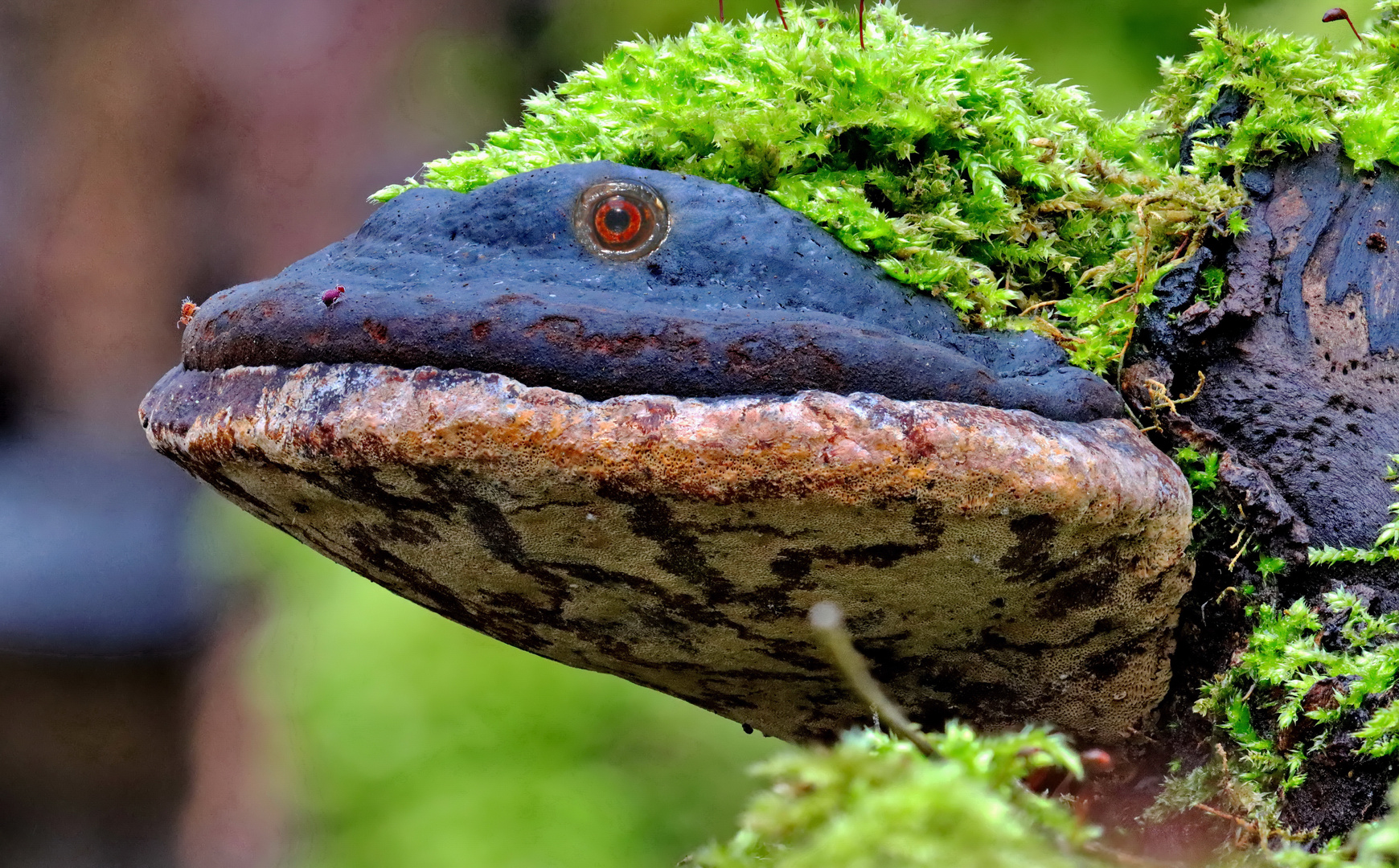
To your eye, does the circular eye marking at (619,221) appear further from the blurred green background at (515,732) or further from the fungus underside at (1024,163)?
the blurred green background at (515,732)

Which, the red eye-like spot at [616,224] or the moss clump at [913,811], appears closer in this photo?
the moss clump at [913,811]

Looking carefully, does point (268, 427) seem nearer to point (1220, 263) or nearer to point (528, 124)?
point (528, 124)

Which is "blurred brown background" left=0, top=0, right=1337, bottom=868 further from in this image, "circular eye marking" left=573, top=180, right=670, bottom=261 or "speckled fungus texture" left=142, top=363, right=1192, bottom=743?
"circular eye marking" left=573, top=180, right=670, bottom=261

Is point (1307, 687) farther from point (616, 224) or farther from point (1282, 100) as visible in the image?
point (616, 224)

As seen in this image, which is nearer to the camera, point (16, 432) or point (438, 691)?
point (438, 691)

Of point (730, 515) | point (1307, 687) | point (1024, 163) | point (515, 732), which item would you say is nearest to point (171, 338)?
point (515, 732)

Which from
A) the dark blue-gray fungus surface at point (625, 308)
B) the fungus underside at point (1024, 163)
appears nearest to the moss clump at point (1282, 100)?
the fungus underside at point (1024, 163)

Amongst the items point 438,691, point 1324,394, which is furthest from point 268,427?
point 438,691

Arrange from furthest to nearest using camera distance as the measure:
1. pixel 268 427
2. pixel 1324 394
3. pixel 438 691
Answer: pixel 438 691
pixel 1324 394
pixel 268 427
